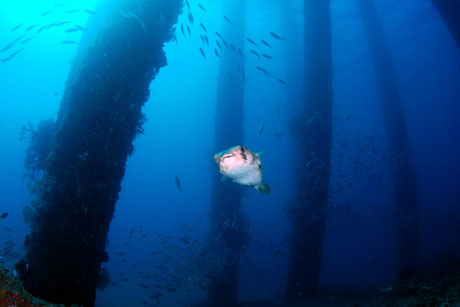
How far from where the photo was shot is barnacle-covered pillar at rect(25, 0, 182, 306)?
3748mm

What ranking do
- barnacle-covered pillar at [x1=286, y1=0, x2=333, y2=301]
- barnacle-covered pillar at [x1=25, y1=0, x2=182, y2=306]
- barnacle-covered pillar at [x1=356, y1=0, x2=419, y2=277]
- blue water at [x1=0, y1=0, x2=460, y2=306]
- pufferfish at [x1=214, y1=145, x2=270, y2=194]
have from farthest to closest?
blue water at [x1=0, y1=0, x2=460, y2=306] → barnacle-covered pillar at [x1=356, y1=0, x2=419, y2=277] → barnacle-covered pillar at [x1=286, y1=0, x2=333, y2=301] → barnacle-covered pillar at [x1=25, y1=0, x2=182, y2=306] → pufferfish at [x1=214, y1=145, x2=270, y2=194]

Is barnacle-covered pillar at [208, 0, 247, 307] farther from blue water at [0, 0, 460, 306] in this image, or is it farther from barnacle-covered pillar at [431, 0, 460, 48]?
barnacle-covered pillar at [431, 0, 460, 48]

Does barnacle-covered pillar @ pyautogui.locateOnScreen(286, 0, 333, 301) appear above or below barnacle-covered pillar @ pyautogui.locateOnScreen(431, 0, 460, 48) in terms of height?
below

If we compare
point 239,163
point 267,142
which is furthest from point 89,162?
point 267,142

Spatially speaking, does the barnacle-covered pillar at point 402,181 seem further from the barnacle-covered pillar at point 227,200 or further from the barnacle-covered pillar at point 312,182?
the barnacle-covered pillar at point 227,200

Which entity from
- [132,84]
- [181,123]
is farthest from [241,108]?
[181,123]

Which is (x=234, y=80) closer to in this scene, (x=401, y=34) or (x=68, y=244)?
(x=68, y=244)

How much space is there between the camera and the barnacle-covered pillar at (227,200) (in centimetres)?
927

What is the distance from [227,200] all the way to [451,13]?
9515mm

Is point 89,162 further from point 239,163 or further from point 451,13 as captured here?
point 451,13

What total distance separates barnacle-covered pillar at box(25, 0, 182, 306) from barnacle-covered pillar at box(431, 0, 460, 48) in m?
8.53

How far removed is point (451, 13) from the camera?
24.9ft

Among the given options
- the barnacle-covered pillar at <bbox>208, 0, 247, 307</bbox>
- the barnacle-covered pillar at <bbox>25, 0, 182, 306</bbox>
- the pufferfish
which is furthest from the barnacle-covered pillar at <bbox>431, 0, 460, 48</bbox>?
the pufferfish

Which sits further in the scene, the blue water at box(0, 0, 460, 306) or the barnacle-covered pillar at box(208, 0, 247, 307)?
the blue water at box(0, 0, 460, 306)
